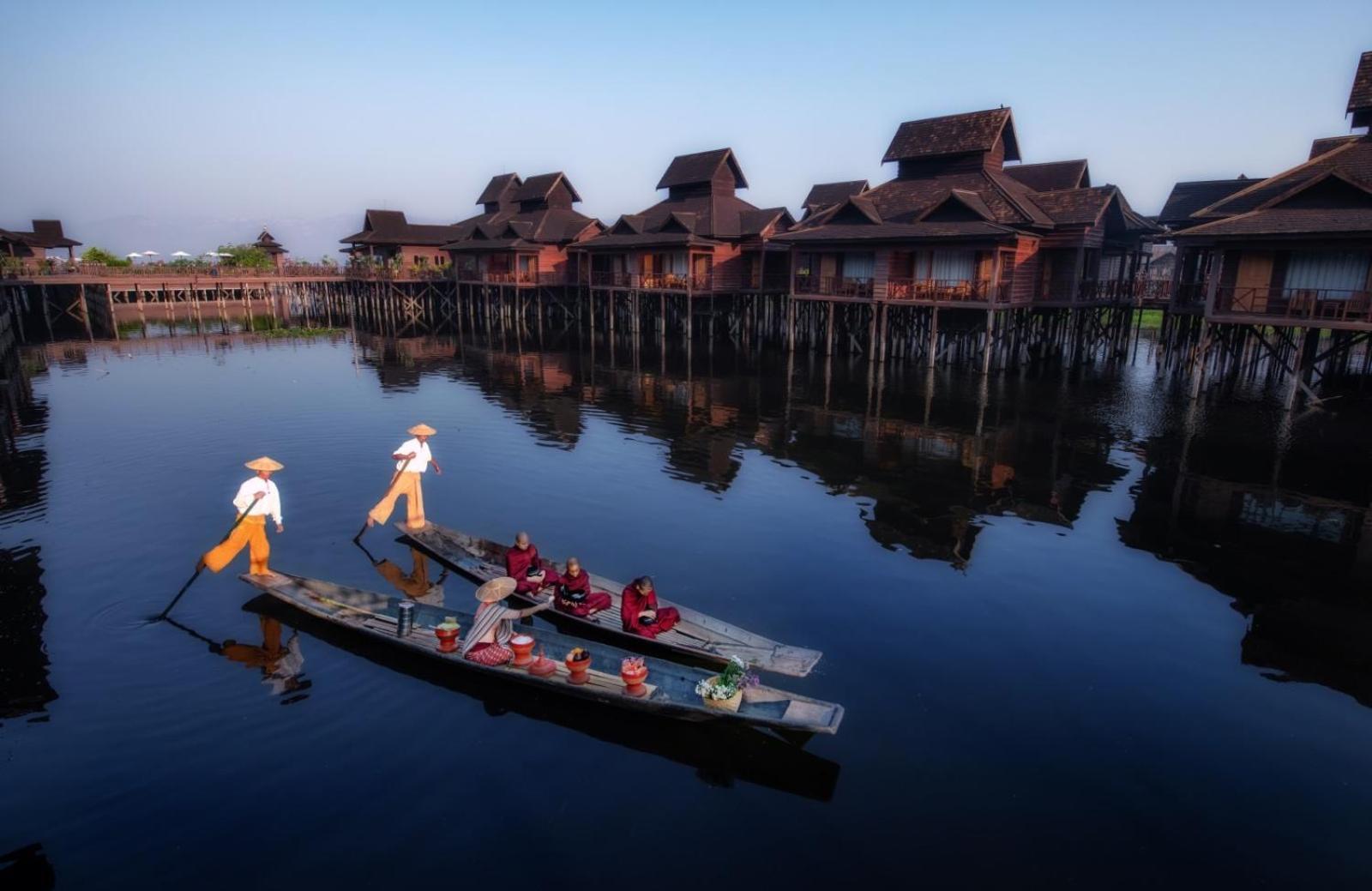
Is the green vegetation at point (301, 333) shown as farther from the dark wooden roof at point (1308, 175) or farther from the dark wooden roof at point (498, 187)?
the dark wooden roof at point (1308, 175)

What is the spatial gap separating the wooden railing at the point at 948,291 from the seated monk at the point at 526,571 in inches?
939

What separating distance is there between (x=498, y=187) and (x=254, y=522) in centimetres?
5570

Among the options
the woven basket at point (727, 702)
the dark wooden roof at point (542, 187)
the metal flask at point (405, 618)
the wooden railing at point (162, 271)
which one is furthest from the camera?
the dark wooden roof at point (542, 187)

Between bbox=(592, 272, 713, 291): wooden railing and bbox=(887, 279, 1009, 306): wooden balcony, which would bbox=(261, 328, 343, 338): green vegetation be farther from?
bbox=(887, 279, 1009, 306): wooden balcony

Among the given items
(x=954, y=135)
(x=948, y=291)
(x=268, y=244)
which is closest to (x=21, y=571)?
(x=948, y=291)

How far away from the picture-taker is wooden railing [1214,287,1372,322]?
21.2 metres

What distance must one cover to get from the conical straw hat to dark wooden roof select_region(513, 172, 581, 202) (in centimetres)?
4923

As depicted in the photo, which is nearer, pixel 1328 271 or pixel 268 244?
pixel 1328 271

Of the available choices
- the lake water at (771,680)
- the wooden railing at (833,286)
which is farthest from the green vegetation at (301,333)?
the wooden railing at (833,286)

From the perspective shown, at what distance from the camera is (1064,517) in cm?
1450

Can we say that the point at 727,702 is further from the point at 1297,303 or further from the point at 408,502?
the point at 1297,303

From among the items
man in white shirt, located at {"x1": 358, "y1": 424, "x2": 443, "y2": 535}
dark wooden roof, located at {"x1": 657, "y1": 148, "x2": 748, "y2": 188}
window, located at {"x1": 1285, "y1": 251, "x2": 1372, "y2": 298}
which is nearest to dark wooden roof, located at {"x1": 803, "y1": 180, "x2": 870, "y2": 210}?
dark wooden roof, located at {"x1": 657, "y1": 148, "x2": 748, "y2": 188}

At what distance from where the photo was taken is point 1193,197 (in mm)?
33312

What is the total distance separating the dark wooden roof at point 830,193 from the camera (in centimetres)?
4659
